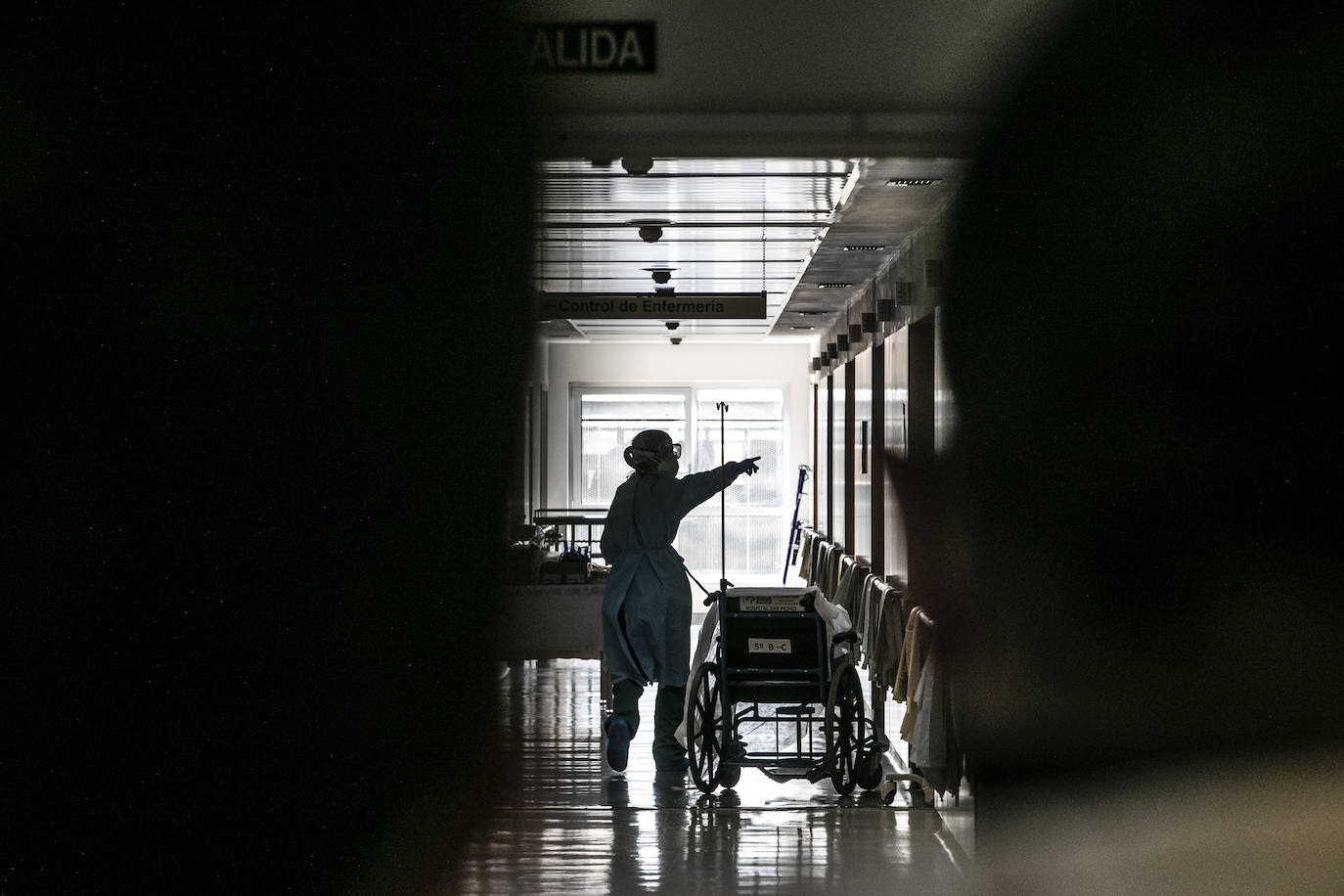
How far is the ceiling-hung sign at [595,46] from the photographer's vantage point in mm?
2029

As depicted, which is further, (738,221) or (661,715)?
(661,715)

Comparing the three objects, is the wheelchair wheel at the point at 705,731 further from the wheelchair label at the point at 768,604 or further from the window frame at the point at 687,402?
the window frame at the point at 687,402

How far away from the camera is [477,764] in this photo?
1.65 m

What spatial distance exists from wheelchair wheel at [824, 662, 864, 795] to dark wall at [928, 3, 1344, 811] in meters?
1.79

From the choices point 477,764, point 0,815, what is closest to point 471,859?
point 477,764

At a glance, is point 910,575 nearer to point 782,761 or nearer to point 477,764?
point 782,761

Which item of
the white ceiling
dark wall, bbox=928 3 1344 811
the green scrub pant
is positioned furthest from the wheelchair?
dark wall, bbox=928 3 1344 811

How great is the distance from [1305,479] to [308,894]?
4.98 ft

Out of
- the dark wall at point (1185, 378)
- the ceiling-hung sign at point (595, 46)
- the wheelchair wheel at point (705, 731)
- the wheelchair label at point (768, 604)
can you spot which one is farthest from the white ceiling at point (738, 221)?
the wheelchair wheel at point (705, 731)

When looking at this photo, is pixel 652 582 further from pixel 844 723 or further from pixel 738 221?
pixel 738 221

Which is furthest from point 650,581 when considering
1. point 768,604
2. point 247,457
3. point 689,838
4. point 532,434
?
point 247,457

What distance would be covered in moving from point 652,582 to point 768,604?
32.9 inches

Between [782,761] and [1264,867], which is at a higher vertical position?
[1264,867]

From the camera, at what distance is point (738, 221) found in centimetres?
468
